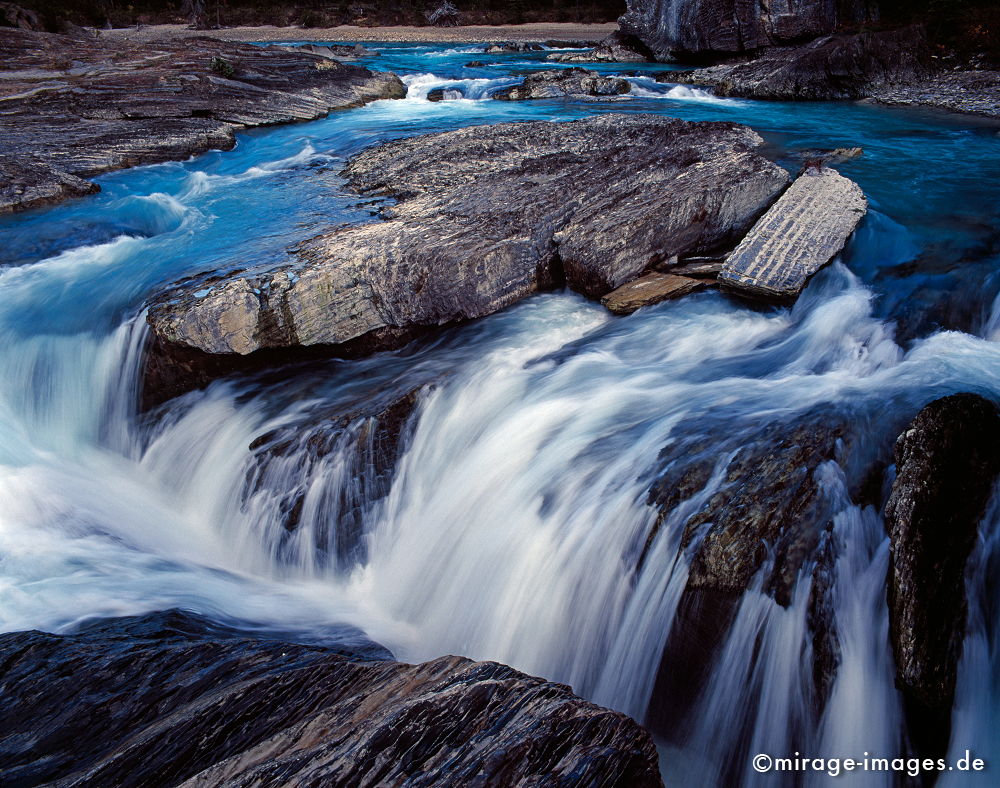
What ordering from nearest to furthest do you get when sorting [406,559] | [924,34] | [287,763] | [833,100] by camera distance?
[287,763] < [406,559] < [833,100] < [924,34]

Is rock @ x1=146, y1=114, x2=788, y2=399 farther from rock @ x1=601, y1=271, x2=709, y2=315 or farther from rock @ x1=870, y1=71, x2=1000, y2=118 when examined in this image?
rock @ x1=870, y1=71, x2=1000, y2=118

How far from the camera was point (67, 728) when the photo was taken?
8.20 feet

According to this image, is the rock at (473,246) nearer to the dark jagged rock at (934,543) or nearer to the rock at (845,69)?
the dark jagged rock at (934,543)

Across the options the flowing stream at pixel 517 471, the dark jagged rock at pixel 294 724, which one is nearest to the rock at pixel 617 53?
the flowing stream at pixel 517 471

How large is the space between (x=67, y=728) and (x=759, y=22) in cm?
2349

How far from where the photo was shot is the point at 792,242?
6.24 metres

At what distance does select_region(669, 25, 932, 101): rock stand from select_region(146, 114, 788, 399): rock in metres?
8.63

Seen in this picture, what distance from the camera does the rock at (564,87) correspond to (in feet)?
52.2

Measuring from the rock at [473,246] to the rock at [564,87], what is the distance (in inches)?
339

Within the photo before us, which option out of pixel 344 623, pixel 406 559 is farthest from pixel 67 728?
pixel 406 559

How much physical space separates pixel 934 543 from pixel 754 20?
70.8 ft

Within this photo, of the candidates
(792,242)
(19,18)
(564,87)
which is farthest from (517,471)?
(19,18)

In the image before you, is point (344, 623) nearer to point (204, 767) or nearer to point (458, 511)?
point (458, 511)

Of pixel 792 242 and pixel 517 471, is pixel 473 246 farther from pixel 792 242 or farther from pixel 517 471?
pixel 792 242
